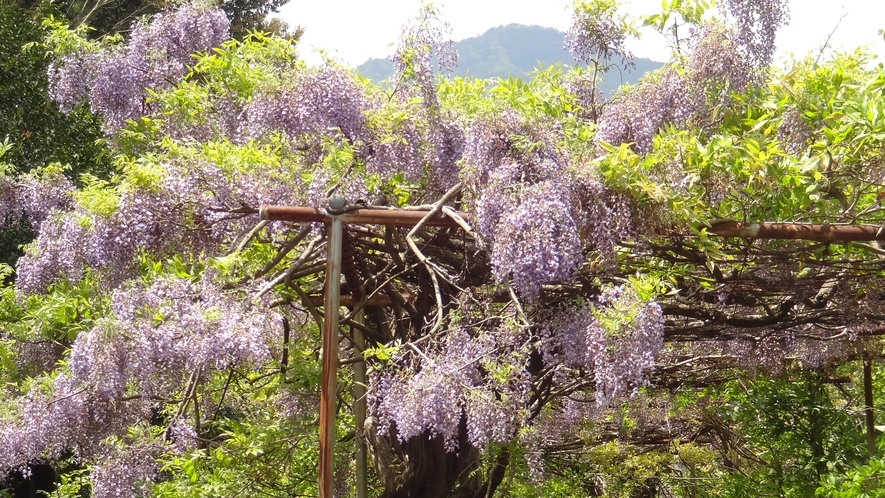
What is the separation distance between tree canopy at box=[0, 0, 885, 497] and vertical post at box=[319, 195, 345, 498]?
433mm

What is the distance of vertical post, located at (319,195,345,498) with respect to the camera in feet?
11.1

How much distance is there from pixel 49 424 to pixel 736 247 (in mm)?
3711

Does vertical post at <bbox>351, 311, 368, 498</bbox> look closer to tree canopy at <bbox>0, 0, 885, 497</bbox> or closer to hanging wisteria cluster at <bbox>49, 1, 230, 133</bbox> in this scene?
tree canopy at <bbox>0, 0, 885, 497</bbox>

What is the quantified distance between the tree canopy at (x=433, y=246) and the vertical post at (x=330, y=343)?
1.42 ft

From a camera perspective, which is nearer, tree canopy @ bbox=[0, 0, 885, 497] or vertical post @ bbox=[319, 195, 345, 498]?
Result: vertical post @ bbox=[319, 195, 345, 498]

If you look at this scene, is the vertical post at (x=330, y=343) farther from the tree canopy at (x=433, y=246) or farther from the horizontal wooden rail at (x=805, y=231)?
the horizontal wooden rail at (x=805, y=231)

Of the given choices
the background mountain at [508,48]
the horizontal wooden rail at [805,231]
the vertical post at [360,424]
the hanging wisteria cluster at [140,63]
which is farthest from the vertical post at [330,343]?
the background mountain at [508,48]

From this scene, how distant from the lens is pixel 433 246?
495 centimetres

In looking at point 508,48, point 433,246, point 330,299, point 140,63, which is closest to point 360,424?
point 433,246

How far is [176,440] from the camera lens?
4707 mm

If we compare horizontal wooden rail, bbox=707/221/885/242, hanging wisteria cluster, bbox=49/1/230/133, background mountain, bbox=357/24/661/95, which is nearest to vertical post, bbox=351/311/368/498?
hanging wisteria cluster, bbox=49/1/230/133

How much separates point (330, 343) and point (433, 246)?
1.63m

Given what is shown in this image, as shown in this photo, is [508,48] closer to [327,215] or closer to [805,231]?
[805,231]

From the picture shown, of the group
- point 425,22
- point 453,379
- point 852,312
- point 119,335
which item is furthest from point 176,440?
point 852,312
